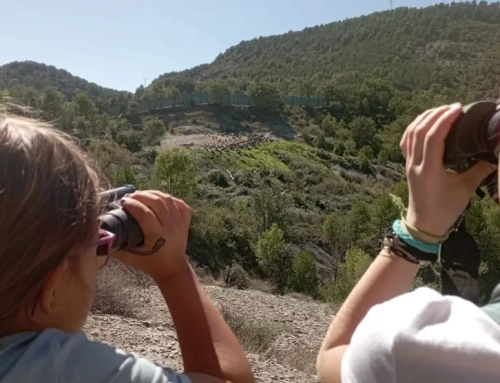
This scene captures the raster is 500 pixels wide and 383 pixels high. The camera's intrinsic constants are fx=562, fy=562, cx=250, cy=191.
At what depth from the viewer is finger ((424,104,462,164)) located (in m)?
0.96

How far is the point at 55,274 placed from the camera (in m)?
0.85

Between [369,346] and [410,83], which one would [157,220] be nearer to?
[369,346]

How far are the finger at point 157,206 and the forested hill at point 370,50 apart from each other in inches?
3288

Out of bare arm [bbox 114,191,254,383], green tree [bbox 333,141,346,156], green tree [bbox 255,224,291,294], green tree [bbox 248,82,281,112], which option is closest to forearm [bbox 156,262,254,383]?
bare arm [bbox 114,191,254,383]

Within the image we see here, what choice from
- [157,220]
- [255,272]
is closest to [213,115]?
[255,272]

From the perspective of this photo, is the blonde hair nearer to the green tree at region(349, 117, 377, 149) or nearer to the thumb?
the thumb

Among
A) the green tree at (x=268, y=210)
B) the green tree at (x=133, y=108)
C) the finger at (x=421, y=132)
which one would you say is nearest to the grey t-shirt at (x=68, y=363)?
the finger at (x=421, y=132)

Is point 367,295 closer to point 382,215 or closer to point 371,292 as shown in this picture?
point 371,292

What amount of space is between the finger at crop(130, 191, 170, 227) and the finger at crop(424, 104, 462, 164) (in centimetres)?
48

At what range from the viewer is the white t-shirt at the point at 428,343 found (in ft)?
2.23

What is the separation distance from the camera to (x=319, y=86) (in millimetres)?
89062

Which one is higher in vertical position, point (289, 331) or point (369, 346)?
point (369, 346)

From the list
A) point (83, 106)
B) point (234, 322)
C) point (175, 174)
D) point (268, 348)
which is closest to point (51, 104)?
point (234, 322)

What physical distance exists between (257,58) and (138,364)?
434 feet
